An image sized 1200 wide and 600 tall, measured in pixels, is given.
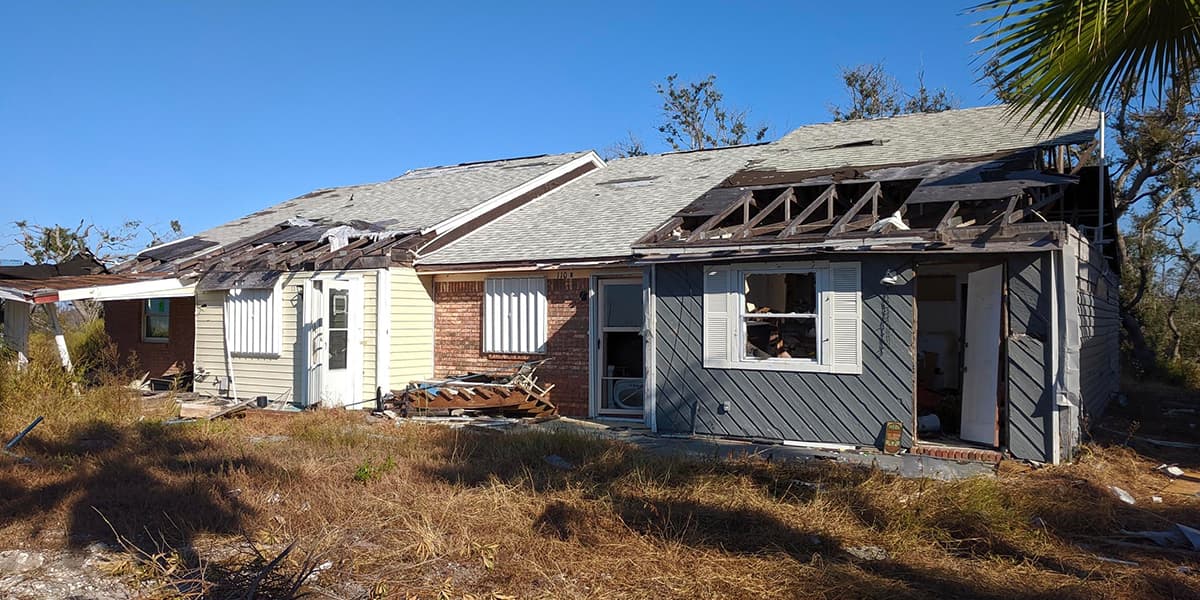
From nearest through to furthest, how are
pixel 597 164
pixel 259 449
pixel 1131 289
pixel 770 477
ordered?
pixel 770 477 → pixel 259 449 → pixel 597 164 → pixel 1131 289

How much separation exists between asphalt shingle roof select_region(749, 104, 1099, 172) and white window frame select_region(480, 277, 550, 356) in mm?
4226

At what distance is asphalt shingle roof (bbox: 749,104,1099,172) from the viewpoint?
12391 mm

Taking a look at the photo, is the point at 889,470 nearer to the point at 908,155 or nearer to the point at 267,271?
the point at 908,155

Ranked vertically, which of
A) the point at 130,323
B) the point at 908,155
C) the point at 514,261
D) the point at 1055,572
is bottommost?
the point at 1055,572

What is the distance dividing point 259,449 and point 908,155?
10095 mm

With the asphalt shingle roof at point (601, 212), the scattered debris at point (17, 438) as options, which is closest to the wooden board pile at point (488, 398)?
the asphalt shingle roof at point (601, 212)

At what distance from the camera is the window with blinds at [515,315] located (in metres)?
13.9

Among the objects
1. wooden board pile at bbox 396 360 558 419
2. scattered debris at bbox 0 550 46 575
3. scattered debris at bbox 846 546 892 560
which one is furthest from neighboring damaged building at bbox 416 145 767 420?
scattered debris at bbox 0 550 46 575

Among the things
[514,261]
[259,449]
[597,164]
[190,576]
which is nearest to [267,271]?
[514,261]

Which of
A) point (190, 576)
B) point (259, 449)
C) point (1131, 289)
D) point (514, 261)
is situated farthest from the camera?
point (1131, 289)

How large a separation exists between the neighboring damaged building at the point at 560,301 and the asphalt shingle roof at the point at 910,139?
2.10m

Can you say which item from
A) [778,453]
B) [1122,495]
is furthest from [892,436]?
[1122,495]

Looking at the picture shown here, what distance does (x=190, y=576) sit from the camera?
18.0ft

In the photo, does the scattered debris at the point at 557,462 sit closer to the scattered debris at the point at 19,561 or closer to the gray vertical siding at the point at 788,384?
the gray vertical siding at the point at 788,384
